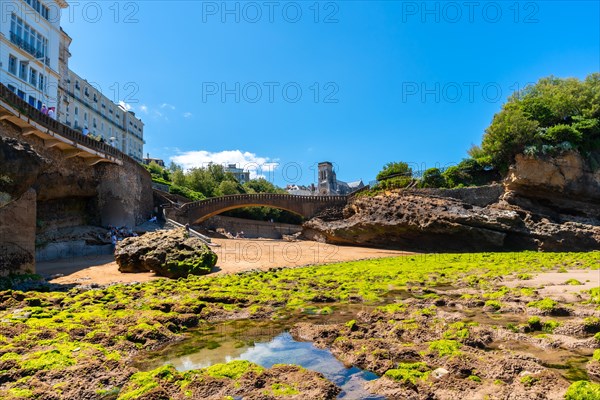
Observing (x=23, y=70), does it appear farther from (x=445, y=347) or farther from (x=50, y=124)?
(x=445, y=347)

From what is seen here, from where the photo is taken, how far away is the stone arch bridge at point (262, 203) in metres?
41.2

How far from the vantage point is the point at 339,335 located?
6691mm

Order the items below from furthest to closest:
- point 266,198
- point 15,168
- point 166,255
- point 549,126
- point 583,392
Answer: point 266,198, point 549,126, point 166,255, point 15,168, point 583,392

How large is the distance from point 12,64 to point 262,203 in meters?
26.6

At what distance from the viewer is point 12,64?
1150 inches

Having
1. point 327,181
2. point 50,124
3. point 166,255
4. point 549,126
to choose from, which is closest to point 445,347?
point 166,255

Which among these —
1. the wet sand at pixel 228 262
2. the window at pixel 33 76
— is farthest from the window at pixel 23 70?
the wet sand at pixel 228 262

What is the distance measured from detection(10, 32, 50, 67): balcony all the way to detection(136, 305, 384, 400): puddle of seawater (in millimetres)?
33933

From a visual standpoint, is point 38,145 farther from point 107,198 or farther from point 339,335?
point 339,335

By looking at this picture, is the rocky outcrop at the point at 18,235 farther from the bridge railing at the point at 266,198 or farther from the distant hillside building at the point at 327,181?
the distant hillside building at the point at 327,181

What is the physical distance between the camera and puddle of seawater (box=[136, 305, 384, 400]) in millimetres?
4973

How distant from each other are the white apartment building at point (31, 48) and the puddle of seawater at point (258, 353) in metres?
31.4

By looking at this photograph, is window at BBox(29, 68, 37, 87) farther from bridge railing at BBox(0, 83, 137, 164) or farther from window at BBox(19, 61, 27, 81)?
bridge railing at BBox(0, 83, 137, 164)

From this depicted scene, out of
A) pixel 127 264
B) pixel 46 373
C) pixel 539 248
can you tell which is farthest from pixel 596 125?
pixel 46 373
